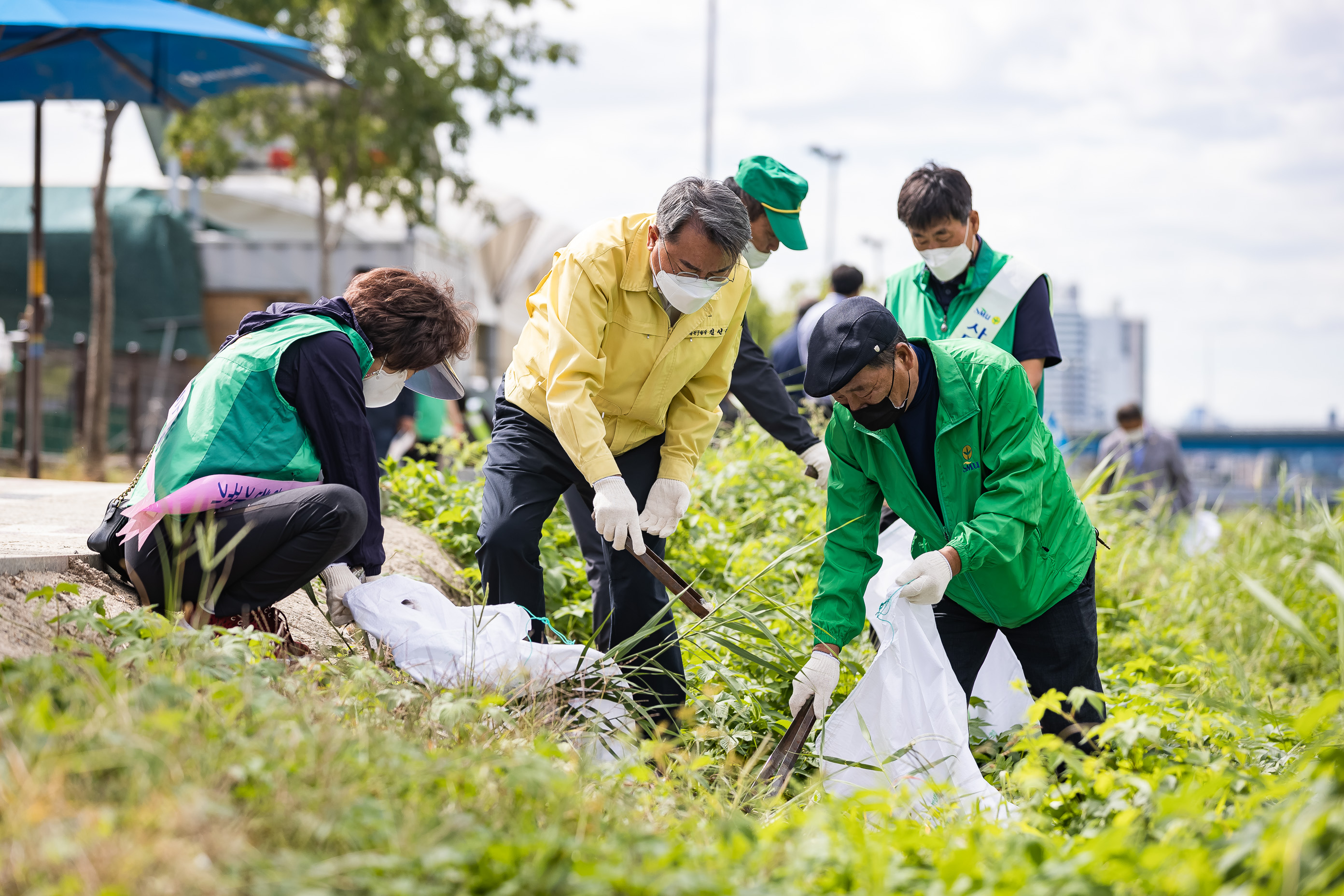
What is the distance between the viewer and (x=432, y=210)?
12.6 meters

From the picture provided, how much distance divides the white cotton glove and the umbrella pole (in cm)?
596

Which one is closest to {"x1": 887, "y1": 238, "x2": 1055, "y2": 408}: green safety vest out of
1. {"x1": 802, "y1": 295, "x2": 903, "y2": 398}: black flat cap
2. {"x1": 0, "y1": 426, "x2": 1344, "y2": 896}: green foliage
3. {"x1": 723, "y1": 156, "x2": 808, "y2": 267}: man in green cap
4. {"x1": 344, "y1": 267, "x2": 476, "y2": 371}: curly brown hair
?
{"x1": 723, "y1": 156, "x2": 808, "y2": 267}: man in green cap

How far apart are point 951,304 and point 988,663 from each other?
125 centimetres

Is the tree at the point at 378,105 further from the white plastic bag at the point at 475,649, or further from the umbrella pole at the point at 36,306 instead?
the white plastic bag at the point at 475,649

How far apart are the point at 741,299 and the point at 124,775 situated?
7.36ft

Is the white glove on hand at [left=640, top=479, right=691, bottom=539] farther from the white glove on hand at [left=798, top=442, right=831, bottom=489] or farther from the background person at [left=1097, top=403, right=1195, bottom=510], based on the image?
the background person at [left=1097, top=403, right=1195, bottom=510]

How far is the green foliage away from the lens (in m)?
1.45

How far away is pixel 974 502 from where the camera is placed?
2754mm

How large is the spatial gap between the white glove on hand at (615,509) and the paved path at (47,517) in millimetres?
1431

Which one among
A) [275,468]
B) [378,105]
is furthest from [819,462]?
[378,105]

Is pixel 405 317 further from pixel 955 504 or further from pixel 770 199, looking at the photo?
pixel 955 504

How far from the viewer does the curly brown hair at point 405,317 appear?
2.99 meters

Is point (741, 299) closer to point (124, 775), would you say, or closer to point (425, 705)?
point (425, 705)

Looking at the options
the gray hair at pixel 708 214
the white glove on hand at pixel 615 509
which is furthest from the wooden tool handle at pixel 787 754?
the gray hair at pixel 708 214
